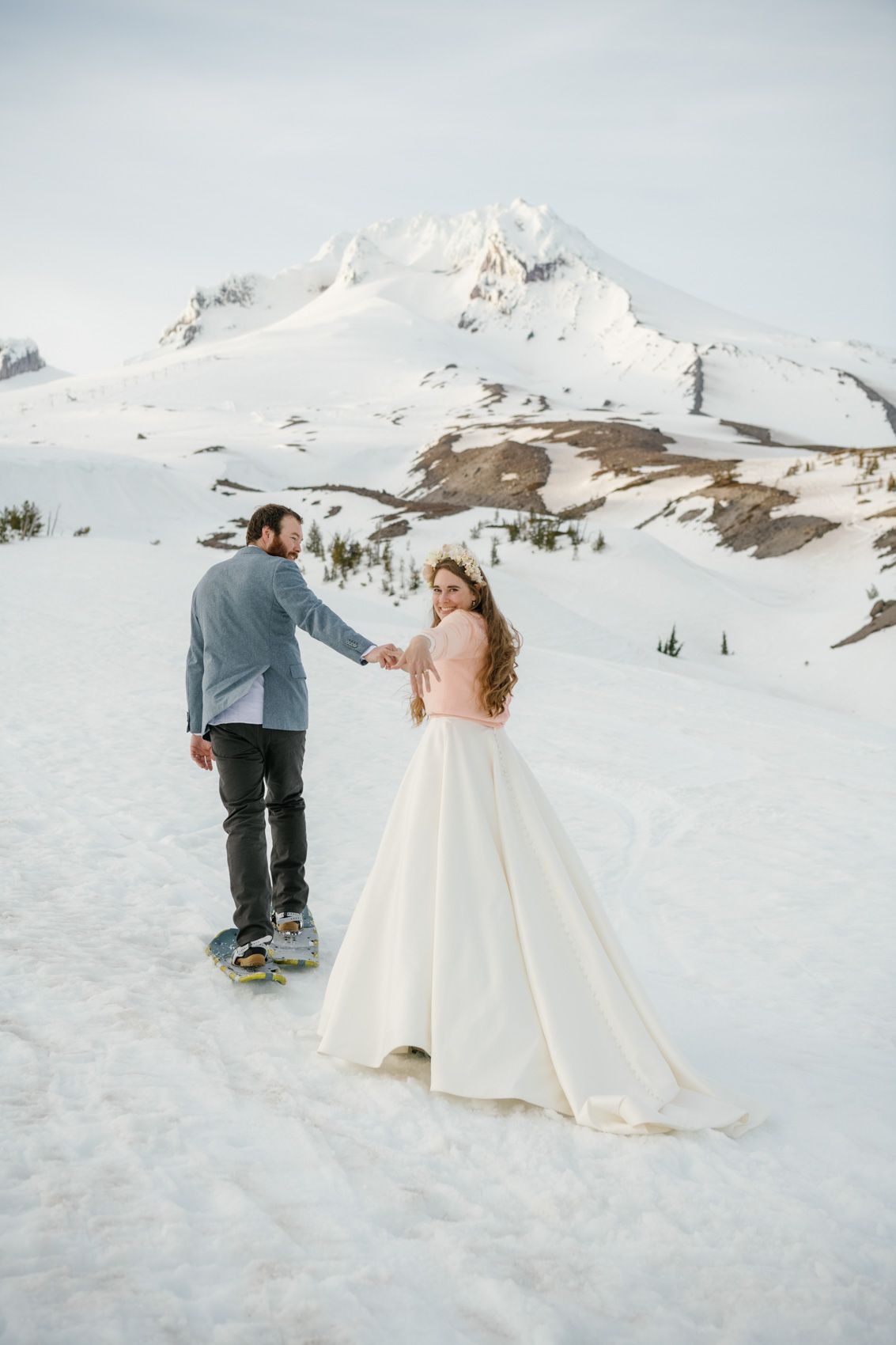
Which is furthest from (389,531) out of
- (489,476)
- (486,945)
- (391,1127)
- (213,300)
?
(213,300)

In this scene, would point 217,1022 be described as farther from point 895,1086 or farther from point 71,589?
point 71,589

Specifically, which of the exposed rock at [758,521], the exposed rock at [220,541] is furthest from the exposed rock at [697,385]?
the exposed rock at [220,541]

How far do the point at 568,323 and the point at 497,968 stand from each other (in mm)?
75499

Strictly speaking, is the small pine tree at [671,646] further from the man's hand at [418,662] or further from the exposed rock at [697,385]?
the exposed rock at [697,385]

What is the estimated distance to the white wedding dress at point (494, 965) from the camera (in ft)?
8.95

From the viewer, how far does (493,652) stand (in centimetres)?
305

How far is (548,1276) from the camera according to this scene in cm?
209

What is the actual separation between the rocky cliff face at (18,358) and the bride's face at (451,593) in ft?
345

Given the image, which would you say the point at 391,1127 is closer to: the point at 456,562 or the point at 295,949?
the point at 295,949

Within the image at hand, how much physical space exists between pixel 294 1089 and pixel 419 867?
2.44 feet

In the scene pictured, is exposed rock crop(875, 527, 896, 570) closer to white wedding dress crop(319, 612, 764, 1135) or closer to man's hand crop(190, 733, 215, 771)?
man's hand crop(190, 733, 215, 771)

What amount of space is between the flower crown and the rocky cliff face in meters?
105

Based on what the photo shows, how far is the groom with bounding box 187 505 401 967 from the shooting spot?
11.5 feet

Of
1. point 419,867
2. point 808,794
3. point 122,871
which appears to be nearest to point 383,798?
point 122,871
